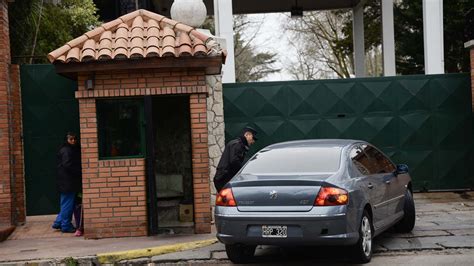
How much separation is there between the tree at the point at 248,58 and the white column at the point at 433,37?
3029 cm

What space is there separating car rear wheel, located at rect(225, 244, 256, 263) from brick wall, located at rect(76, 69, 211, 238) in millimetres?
1727

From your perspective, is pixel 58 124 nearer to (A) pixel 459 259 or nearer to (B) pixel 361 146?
(B) pixel 361 146

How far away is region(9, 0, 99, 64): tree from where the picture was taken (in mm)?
12055

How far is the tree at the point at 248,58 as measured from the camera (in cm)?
4598

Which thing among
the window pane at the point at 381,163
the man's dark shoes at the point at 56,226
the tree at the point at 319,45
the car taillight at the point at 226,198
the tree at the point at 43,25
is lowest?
the man's dark shoes at the point at 56,226

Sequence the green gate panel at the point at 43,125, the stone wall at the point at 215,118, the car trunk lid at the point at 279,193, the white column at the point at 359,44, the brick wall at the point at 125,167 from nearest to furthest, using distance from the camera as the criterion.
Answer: the car trunk lid at the point at 279,193, the brick wall at the point at 125,167, the green gate panel at the point at 43,125, the stone wall at the point at 215,118, the white column at the point at 359,44

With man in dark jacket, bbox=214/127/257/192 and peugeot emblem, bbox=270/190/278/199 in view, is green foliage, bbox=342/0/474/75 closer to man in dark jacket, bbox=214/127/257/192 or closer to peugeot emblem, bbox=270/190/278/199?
man in dark jacket, bbox=214/127/257/192

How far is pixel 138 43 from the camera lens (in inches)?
376

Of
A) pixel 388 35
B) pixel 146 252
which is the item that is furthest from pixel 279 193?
pixel 388 35

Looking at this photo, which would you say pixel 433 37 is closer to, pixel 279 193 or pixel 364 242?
pixel 364 242

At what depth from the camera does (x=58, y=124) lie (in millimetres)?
11391

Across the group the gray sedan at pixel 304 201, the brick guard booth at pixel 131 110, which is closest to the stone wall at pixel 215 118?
the brick guard booth at pixel 131 110

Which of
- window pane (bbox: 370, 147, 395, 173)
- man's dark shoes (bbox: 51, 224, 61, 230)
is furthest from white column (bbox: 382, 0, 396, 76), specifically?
man's dark shoes (bbox: 51, 224, 61, 230)

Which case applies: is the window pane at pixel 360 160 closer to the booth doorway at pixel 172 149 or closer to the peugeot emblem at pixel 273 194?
the peugeot emblem at pixel 273 194
